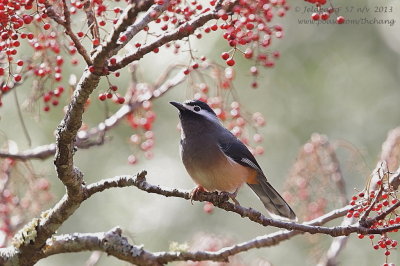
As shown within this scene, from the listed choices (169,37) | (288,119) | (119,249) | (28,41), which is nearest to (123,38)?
(169,37)

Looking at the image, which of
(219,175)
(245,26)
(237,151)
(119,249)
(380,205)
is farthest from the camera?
(237,151)

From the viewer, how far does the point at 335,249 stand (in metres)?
5.52

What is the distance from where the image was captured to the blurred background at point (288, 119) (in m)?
11.0

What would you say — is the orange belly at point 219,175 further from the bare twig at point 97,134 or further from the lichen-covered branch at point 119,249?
the lichen-covered branch at point 119,249

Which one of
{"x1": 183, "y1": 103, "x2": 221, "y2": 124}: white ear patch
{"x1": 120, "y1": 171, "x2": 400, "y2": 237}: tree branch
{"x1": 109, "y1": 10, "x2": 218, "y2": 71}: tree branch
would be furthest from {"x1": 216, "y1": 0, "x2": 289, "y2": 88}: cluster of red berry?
{"x1": 183, "y1": 103, "x2": 221, "y2": 124}: white ear patch

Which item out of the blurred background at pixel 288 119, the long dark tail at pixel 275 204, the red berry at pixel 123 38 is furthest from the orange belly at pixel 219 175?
the blurred background at pixel 288 119

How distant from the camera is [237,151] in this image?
19.0 ft

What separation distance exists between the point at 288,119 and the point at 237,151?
6.05 m

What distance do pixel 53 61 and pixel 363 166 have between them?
251 centimetres

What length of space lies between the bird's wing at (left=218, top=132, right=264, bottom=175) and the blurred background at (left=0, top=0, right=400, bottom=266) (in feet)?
16.1

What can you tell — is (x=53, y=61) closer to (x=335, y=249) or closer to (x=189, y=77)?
(x=189, y=77)

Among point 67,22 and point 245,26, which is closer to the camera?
point 67,22

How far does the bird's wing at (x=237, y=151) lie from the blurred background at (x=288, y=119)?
16.1ft

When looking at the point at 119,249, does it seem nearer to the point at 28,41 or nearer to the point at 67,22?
the point at 28,41
